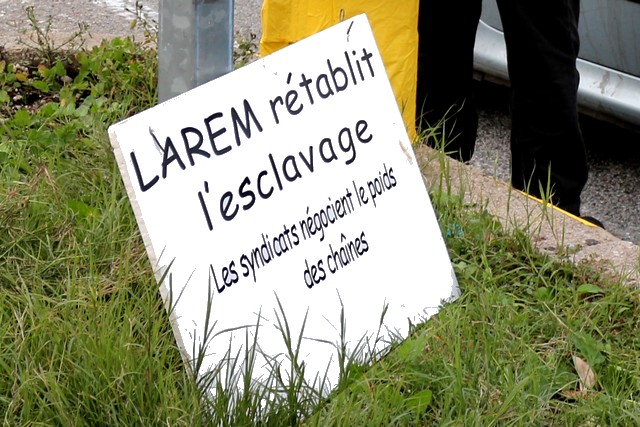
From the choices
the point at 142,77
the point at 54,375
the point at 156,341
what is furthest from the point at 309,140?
Answer: the point at 142,77

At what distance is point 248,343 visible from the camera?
2191mm

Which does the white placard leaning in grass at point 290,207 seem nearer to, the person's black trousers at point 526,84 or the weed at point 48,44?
the person's black trousers at point 526,84

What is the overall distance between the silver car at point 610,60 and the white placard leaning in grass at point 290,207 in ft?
4.72

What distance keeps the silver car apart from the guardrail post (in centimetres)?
179

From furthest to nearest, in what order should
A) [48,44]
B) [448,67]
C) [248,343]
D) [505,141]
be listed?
[505,141]
[48,44]
[448,67]
[248,343]

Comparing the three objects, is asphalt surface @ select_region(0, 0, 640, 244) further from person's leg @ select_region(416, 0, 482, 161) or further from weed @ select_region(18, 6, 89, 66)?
Result: person's leg @ select_region(416, 0, 482, 161)

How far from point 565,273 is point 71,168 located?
4.28ft

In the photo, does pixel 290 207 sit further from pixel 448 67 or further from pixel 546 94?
pixel 448 67

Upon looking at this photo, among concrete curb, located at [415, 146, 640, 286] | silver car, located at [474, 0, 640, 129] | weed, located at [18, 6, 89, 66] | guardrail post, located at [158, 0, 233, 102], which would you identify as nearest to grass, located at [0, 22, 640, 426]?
concrete curb, located at [415, 146, 640, 286]

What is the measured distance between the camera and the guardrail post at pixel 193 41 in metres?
2.36

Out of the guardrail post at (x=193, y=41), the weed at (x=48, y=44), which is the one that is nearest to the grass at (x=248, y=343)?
the guardrail post at (x=193, y=41)

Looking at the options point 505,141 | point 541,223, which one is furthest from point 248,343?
point 505,141


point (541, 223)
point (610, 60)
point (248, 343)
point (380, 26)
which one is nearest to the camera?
point (248, 343)

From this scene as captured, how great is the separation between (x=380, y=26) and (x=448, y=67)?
0.39 meters
